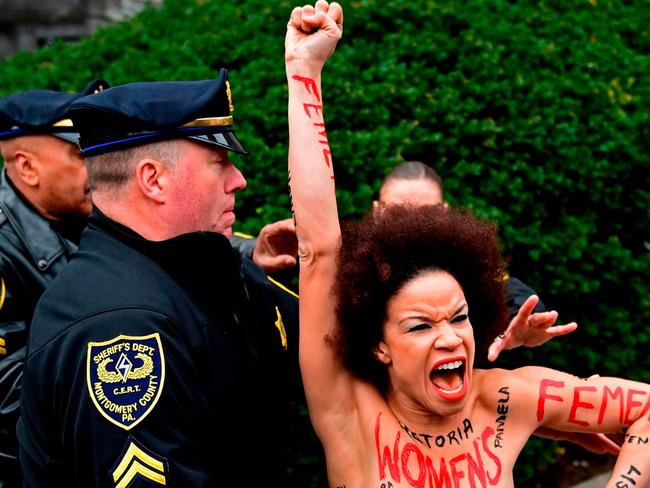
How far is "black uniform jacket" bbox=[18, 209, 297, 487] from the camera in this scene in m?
2.09

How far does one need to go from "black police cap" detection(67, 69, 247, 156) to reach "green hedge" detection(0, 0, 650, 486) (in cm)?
120

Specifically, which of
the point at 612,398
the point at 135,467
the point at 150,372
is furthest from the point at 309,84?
the point at 612,398

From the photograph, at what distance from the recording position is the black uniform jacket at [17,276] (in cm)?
283

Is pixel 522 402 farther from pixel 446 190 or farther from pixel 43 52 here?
pixel 43 52

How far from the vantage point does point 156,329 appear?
2203 mm

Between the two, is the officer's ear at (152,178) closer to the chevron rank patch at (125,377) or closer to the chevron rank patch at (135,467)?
the chevron rank patch at (125,377)

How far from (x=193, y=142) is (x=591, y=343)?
3.05 m

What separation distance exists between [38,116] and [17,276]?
760 millimetres

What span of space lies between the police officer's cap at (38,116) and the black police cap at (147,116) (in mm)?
891

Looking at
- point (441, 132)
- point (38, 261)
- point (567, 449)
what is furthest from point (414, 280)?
point (567, 449)

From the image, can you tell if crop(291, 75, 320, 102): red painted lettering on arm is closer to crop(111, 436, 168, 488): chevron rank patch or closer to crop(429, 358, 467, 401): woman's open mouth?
crop(429, 358, 467, 401): woman's open mouth

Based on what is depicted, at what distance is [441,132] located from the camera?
416 cm

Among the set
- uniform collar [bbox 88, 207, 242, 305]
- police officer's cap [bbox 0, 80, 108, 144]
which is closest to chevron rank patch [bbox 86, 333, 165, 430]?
uniform collar [bbox 88, 207, 242, 305]

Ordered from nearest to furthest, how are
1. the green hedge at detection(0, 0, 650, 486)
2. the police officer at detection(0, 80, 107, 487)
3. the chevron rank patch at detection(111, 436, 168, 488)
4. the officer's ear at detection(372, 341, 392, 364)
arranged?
the chevron rank patch at detection(111, 436, 168, 488), the officer's ear at detection(372, 341, 392, 364), the police officer at detection(0, 80, 107, 487), the green hedge at detection(0, 0, 650, 486)
